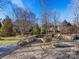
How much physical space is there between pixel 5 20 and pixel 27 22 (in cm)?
591

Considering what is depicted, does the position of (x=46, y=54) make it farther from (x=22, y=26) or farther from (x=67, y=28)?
(x=22, y=26)

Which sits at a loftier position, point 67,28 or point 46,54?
point 67,28

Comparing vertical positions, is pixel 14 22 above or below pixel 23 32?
above

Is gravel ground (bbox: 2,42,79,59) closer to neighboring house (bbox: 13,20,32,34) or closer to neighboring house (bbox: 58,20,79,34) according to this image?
neighboring house (bbox: 58,20,79,34)

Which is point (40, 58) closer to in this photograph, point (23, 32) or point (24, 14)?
point (23, 32)

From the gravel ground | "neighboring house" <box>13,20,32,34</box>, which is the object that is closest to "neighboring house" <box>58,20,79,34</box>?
"neighboring house" <box>13,20,32,34</box>

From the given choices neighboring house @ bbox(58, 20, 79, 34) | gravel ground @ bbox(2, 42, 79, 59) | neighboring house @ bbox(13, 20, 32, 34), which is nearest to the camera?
gravel ground @ bbox(2, 42, 79, 59)

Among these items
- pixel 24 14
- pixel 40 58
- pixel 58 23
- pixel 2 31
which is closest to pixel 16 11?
pixel 24 14

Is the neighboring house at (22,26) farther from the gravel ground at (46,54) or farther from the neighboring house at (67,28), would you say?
the gravel ground at (46,54)

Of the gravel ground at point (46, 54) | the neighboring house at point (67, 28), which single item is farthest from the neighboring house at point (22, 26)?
the gravel ground at point (46, 54)

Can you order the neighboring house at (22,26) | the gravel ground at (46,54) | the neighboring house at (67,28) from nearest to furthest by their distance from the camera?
the gravel ground at (46,54) < the neighboring house at (67,28) < the neighboring house at (22,26)

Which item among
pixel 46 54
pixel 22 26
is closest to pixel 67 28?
pixel 22 26

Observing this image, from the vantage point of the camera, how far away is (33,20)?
41594 mm

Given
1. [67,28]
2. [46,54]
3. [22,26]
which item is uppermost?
[22,26]
